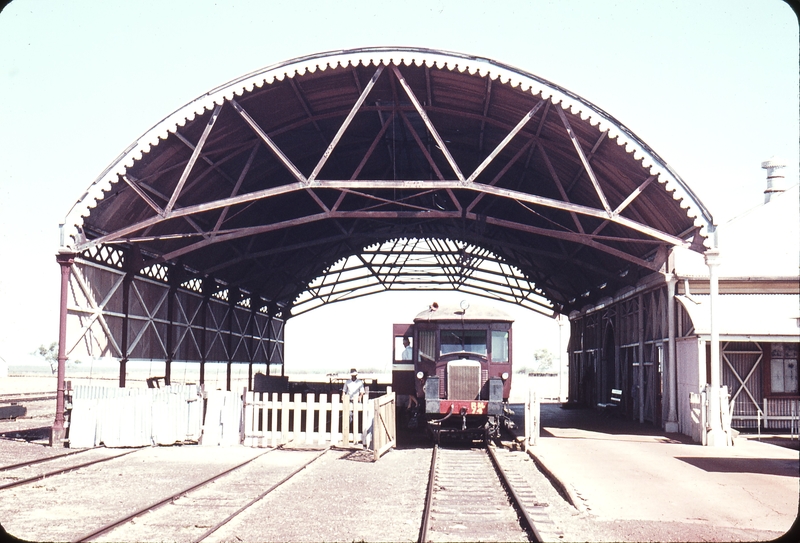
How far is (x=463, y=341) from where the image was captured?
1753 centimetres

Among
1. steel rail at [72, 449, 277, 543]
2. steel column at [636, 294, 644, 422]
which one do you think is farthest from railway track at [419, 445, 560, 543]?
steel column at [636, 294, 644, 422]

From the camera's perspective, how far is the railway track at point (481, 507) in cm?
828

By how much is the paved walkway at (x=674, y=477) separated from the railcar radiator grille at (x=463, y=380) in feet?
6.37

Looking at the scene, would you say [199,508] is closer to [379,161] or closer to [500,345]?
[500,345]

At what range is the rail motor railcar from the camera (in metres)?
16.6

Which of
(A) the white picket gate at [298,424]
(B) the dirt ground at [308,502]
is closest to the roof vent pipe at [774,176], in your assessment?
(B) the dirt ground at [308,502]

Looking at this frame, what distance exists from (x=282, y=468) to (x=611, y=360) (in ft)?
64.5

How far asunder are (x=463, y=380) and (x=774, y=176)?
53.7 feet

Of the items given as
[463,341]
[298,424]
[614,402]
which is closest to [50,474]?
[298,424]

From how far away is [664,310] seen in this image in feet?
69.1

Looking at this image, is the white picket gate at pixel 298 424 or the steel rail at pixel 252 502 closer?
the steel rail at pixel 252 502

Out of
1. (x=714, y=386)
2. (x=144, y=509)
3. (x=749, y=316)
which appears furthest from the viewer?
(x=749, y=316)

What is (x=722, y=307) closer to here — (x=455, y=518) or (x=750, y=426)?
(x=750, y=426)

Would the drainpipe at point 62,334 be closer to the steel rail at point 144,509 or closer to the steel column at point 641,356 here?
the steel rail at point 144,509
